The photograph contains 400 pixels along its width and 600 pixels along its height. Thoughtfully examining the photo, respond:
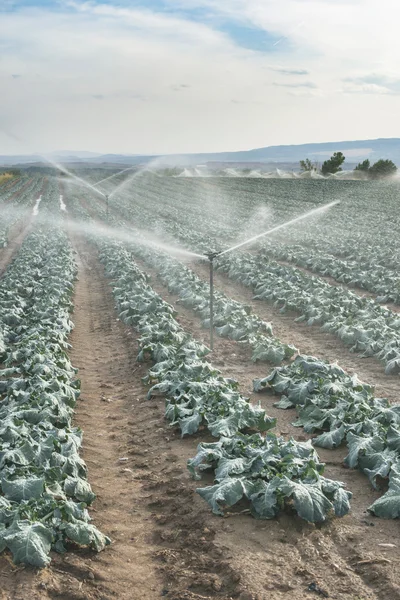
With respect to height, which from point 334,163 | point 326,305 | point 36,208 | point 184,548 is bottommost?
point 184,548

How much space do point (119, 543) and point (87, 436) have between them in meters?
2.38

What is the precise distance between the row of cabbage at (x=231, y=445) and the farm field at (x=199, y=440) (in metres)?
0.02

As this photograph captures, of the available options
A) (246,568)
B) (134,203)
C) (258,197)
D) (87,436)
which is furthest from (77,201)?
(246,568)

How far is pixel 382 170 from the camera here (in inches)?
2921

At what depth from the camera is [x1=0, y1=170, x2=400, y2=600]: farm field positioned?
4.85 metres

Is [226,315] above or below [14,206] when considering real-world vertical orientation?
below

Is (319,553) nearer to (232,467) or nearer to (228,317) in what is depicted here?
(232,467)

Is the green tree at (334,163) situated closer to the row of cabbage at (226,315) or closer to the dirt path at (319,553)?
the row of cabbage at (226,315)

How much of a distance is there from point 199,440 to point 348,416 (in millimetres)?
1705

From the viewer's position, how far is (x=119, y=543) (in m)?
5.32

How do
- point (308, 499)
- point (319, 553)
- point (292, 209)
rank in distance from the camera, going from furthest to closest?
point (292, 209)
point (308, 499)
point (319, 553)

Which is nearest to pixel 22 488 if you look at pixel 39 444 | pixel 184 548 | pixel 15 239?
pixel 39 444

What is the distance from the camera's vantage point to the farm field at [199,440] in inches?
191

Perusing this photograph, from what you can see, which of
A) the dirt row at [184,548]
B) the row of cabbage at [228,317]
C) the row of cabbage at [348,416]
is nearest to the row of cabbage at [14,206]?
the row of cabbage at [228,317]
